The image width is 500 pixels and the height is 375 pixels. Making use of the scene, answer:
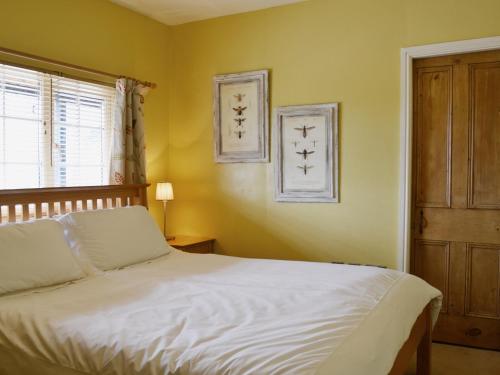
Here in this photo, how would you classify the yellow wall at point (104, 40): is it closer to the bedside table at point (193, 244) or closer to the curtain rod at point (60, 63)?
the curtain rod at point (60, 63)

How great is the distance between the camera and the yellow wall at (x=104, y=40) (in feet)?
9.89

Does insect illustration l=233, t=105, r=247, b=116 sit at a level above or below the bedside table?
above

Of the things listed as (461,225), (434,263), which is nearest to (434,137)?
(461,225)

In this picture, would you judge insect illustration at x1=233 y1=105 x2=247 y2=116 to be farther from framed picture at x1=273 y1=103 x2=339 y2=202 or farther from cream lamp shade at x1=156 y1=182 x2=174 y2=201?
cream lamp shade at x1=156 y1=182 x2=174 y2=201

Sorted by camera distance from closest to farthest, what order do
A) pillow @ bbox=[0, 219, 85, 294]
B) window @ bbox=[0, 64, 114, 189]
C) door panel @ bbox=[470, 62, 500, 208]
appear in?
pillow @ bbox=[0, 219, 85, 294]
window @ bbox=[0, 64, 114, 189]
door panel @ bbox=[470, 62, 500, 208]

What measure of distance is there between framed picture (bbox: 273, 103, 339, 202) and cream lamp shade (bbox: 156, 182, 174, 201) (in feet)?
2.99

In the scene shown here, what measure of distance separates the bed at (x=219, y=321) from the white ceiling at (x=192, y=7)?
6.04 ft

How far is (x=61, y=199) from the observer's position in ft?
10.1

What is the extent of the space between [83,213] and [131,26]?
1.80 meters

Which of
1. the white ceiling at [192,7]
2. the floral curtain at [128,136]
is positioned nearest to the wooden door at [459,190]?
the white ceiling at [192,7]

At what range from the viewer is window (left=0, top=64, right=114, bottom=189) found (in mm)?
2938

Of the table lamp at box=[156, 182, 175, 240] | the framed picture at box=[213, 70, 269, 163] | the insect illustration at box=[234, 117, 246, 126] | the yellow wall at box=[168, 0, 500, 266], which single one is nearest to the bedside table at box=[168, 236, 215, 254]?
the yellow wall at box=[168, 0, 500, 266]

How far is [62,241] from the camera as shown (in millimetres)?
2584

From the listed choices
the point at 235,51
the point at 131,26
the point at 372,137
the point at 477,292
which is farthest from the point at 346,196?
the point at 131,26
